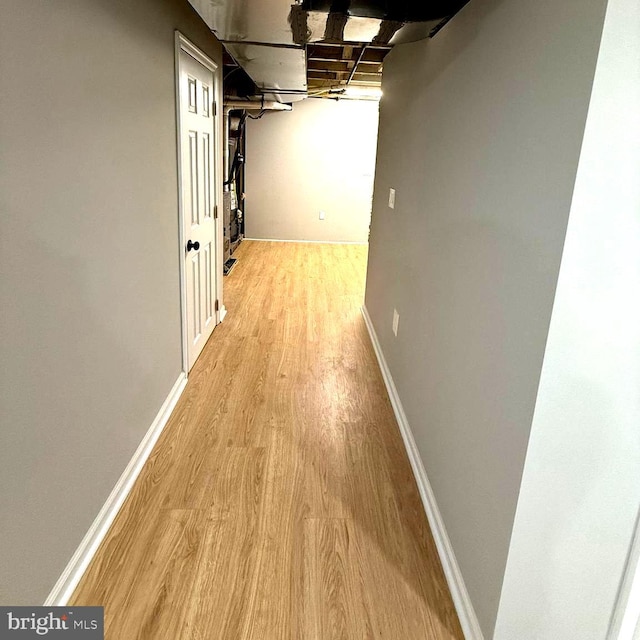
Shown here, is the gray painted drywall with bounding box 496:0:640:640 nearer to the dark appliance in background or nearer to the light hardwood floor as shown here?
the light hardwood floor

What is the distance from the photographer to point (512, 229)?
4.79 ft

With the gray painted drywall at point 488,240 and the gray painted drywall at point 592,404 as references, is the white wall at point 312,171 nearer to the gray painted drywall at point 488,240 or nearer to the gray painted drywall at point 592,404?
the gray painted drywall at point 488,240

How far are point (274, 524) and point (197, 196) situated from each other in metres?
2.18

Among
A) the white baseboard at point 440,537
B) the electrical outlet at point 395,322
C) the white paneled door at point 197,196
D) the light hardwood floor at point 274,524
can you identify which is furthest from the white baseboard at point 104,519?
the electrical outlet at point 395,322

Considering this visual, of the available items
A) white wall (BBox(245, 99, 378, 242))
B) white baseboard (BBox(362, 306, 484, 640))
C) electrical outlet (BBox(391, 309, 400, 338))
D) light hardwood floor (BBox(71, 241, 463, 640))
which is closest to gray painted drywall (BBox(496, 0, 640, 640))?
white baseboard (BBox(362, 306, 484, 640))

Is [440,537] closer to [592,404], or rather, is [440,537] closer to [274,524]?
[274,524]

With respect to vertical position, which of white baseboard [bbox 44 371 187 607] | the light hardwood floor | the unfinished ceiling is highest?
the unfinished ceiling

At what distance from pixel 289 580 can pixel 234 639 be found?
28 cm

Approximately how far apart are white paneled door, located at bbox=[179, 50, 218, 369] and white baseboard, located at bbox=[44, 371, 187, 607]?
75cm

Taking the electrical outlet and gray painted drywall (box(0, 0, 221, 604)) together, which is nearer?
gray painted drywall (box(0, 0, 221, 604))

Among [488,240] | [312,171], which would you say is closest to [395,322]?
[488,240]

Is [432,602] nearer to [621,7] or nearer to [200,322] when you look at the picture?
[621,7]

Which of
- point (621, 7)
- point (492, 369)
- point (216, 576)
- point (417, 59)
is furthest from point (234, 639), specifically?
point (417, 59)

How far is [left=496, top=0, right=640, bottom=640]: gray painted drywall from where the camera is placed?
1.11 m
